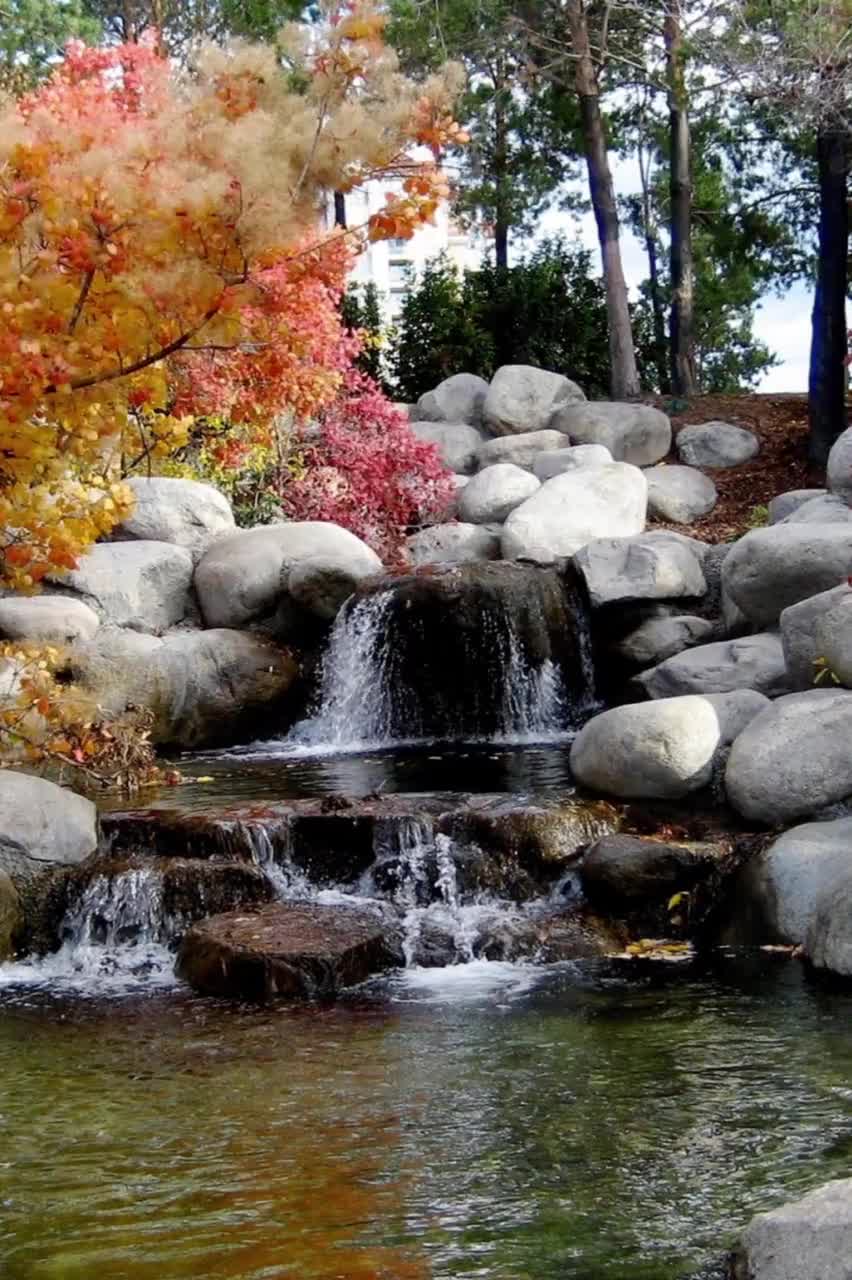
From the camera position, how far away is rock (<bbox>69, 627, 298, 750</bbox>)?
40.9ft

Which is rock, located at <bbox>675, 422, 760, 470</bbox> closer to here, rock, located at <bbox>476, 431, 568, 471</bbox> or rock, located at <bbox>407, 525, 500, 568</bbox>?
rock, located at <bbox>476, 431, 568, 471</bbox>

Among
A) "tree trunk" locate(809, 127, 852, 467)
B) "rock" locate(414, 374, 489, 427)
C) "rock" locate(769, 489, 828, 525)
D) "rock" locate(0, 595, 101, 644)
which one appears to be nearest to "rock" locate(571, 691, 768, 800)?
"rock" locate(0, 595, 101, 644)

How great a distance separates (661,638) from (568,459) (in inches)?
178

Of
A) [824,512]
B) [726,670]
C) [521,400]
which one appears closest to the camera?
[726,670]

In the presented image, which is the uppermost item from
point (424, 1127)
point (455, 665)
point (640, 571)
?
point (640, 571)

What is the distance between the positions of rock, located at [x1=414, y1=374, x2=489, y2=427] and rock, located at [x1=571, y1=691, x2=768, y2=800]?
10172 mm

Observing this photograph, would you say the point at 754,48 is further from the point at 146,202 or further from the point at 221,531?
the point at 146,202

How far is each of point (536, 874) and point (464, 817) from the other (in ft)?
1.72

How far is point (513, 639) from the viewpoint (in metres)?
13.1

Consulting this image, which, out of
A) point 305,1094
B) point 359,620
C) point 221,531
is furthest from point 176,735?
point 305,1094

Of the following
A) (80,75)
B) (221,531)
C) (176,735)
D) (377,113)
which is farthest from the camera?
(221,531)

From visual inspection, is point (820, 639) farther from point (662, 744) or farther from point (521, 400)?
point (521, 400)

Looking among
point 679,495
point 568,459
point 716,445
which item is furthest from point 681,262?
point 568,459

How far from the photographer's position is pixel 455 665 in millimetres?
13141
